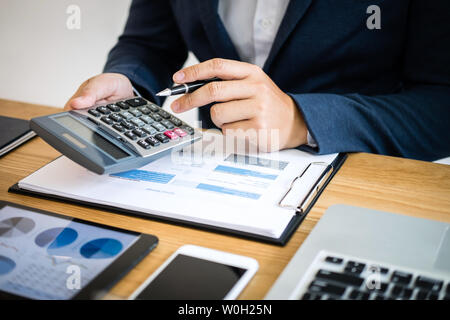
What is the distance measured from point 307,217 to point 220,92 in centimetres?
21

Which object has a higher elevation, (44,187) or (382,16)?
(382,16)

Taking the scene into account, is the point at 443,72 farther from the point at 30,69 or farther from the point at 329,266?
the point at 30,69

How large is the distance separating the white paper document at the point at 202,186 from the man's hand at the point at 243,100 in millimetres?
36

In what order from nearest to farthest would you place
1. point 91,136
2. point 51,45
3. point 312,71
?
point 91,136
point 312,71
point 51,45

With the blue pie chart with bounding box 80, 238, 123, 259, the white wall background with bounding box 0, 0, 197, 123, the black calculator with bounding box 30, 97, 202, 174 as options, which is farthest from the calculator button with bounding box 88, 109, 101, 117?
the white wall background with bounding box 0, 0, 197, 123

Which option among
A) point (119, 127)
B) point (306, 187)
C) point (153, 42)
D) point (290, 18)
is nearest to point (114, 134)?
point (119, 127)

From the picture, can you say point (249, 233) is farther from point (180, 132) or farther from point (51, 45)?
point (51, 45)

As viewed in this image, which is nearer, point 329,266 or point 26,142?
point 329,266

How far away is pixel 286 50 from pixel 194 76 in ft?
0.80

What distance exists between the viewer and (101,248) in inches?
17.0

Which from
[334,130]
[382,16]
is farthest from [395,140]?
[382,16]

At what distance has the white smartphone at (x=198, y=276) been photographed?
378mm
